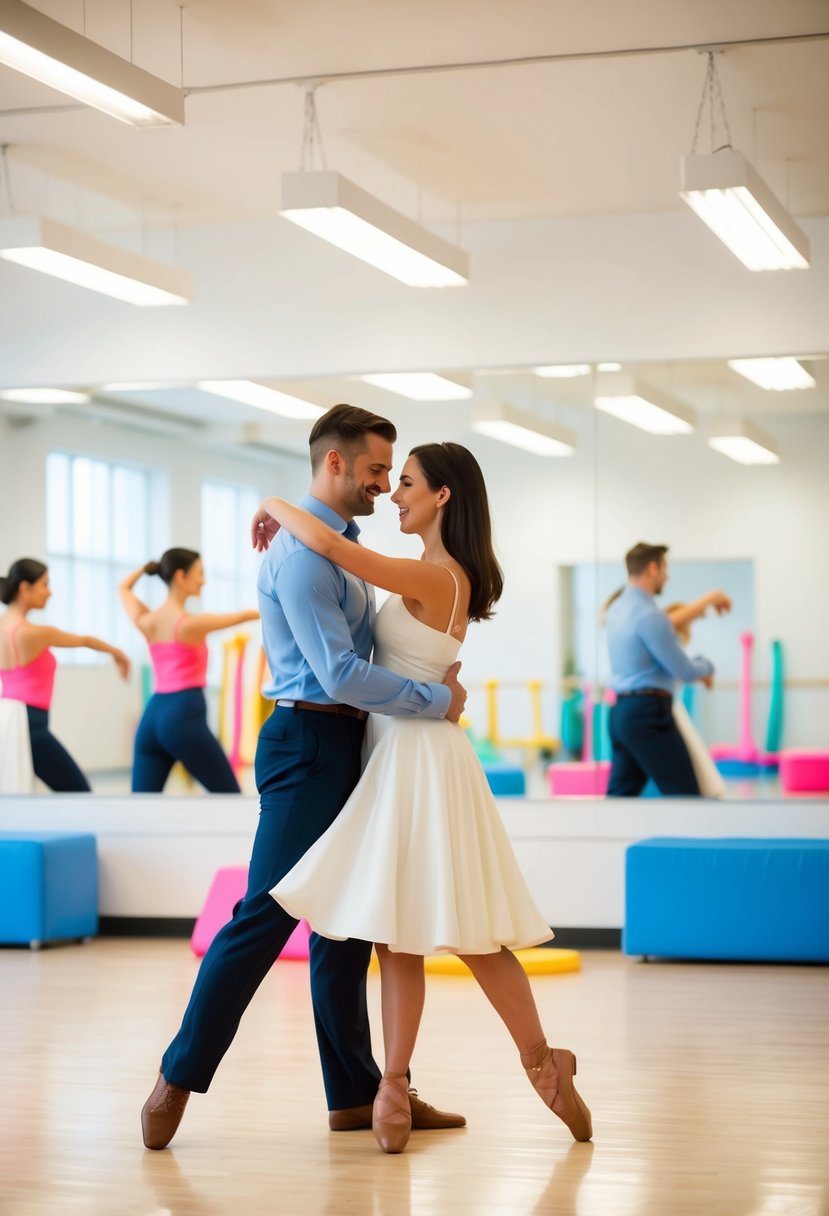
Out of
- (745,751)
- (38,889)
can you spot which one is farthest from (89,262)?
(745,751)

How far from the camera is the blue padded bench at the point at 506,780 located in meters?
7.20

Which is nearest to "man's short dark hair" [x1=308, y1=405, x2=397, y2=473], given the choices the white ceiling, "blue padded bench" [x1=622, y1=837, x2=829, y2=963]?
the white ceiling

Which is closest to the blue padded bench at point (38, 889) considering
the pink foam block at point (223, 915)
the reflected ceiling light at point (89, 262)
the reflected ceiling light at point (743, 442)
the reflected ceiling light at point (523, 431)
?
the pink foam block at point (223, 915)

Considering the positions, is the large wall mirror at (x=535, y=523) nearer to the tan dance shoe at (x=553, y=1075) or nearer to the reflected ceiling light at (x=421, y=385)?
the reflected ceiling light at (x=421, y=385)

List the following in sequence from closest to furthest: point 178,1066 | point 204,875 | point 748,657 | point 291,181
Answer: point 178,1066, point 291,181, point 748,657, point 204,875

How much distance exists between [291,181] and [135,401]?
2.40 m

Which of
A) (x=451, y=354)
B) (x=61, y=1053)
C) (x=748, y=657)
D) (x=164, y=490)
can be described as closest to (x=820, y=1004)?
(x=748, y=657)

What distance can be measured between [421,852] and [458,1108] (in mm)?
A: 911

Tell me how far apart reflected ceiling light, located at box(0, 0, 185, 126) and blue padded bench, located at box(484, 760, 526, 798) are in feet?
11.0

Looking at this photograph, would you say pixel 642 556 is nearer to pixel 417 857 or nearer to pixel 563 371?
pixel 563 371

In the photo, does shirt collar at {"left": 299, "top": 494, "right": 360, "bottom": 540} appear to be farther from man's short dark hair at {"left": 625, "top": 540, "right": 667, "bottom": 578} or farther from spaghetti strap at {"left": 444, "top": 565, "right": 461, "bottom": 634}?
man's short dark hair at {"left": 625, "top": 540, "right": 667, "bottom": 578}

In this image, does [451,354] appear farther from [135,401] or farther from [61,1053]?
[61,1053]

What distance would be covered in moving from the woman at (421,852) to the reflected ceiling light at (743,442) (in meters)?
3.44

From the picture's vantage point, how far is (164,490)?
7.70m
